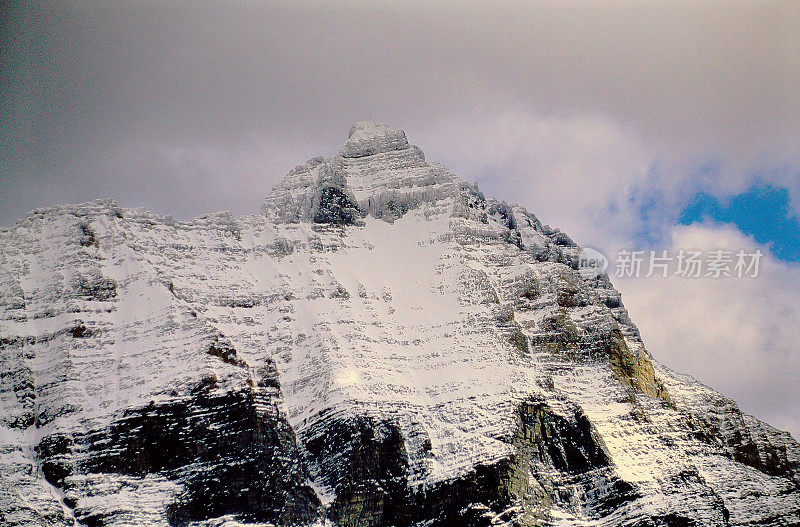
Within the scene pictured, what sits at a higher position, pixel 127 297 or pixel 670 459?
pixel 127 297

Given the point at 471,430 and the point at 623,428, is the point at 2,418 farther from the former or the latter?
the point at 623,428

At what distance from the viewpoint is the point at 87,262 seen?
655ft

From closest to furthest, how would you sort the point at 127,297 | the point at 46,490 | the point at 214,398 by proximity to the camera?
the point at 46,490, the point at 214,398, the point at 127,297

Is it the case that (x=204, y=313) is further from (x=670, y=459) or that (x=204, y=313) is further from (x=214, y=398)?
(x=670, y=459)

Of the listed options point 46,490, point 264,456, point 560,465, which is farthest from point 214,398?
point 560,465

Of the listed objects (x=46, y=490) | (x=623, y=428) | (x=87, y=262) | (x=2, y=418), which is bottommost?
(x=46, y=490)

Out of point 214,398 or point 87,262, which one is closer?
point 214,398

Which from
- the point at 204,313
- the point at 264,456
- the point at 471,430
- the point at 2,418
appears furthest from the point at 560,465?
the point at 2,418

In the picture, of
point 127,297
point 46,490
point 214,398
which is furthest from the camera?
point 127,297

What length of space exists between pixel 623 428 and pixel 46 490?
83.5 metres

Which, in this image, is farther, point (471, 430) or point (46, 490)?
point (471, 430)

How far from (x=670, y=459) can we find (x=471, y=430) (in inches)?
1168

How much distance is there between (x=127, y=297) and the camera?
641 feet

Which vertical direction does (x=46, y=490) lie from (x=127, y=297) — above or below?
below
